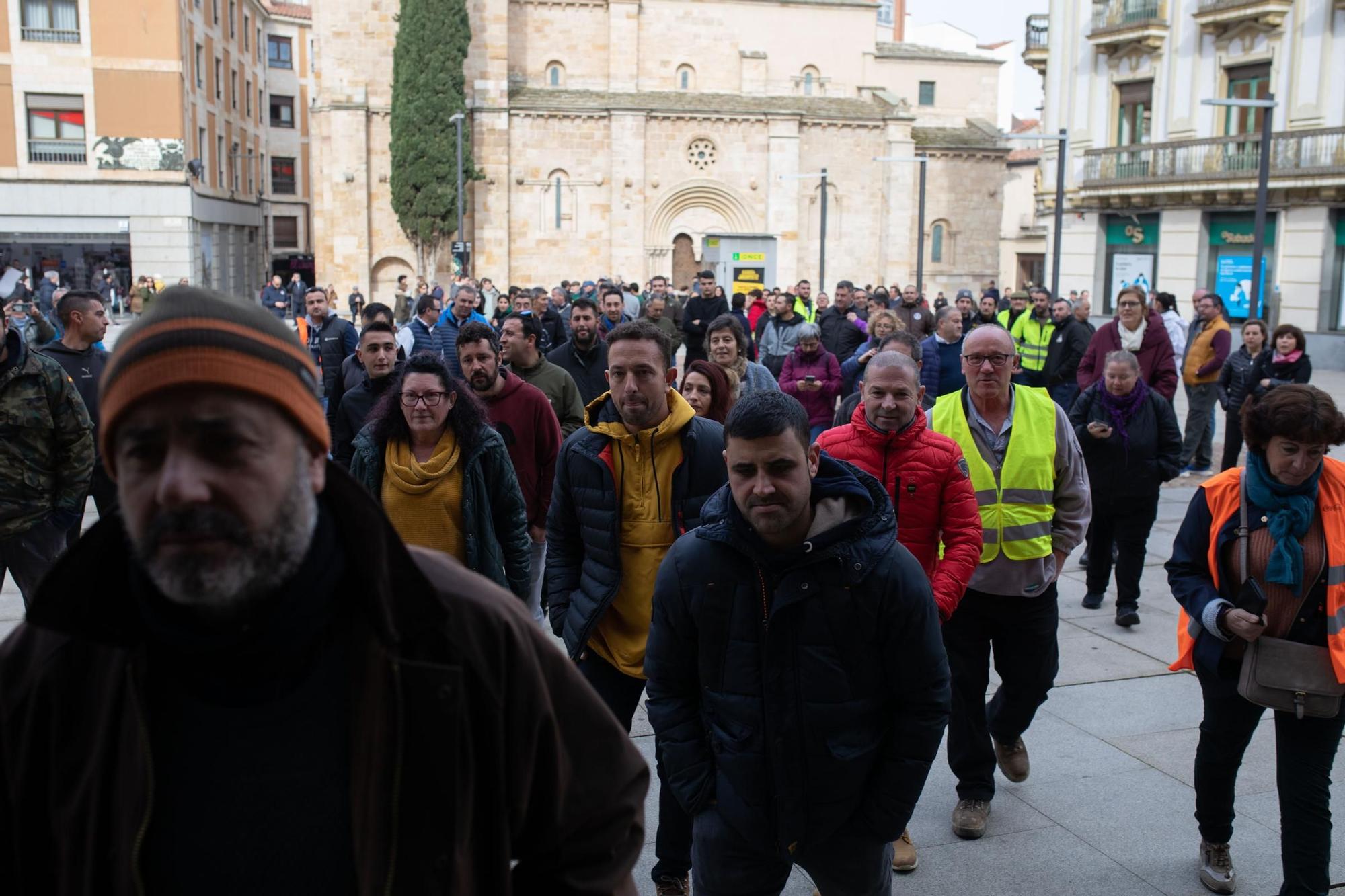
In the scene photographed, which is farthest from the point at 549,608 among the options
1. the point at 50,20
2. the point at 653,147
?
the point at 653,147

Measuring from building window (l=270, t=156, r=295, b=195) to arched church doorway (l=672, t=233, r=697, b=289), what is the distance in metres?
25.2

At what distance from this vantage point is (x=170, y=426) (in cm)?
153

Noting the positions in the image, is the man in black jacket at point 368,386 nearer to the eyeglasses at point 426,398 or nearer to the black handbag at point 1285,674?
the eyeglasses at point 426,398

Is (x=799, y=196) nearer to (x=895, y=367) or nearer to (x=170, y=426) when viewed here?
(x=895, y=367)

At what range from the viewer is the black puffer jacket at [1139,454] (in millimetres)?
7625

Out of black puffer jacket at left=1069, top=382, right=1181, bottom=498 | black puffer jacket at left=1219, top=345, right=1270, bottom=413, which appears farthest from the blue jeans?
black puffer jacket at left=1219, top=345, right=1270, bottom=413

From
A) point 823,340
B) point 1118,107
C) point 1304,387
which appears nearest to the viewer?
point 1304,387

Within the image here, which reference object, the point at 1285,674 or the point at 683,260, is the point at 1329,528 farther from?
the point at 683,260

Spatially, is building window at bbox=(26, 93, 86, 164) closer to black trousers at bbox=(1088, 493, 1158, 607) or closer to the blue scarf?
black trousers at bbox=(1088, 493, 1158, 607)

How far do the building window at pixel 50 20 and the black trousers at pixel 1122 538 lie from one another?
1437 inches

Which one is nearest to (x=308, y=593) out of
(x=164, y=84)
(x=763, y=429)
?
(x=763, y=429)

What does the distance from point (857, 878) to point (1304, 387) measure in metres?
2.25

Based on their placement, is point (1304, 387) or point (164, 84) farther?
point (164, 84)

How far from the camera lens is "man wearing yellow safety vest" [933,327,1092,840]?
Answer: 4.71 metres
